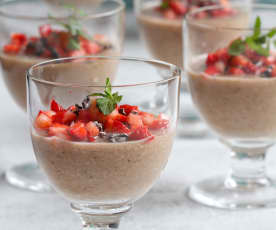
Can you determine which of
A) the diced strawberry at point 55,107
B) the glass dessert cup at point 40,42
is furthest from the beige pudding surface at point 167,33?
the diced strawberry at point 55,107

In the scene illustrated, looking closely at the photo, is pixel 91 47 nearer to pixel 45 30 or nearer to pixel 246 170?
pixel 45 30

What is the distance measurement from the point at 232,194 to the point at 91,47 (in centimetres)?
68

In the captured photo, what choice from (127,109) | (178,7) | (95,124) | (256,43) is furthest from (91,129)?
(178,7)

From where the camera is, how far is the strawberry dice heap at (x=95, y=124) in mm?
1668

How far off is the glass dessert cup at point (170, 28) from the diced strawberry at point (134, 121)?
3.85 feet

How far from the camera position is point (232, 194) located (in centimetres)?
229

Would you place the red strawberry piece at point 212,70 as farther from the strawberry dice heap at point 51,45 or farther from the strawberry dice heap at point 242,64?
the strawberry dice heap at point 51,45

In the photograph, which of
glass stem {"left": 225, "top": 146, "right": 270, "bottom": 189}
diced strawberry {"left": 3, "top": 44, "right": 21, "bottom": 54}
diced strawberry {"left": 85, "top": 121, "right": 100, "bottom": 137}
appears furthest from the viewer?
diced strawberry {"left": 3, "top": 44, "right": 21, "bottom": 54}

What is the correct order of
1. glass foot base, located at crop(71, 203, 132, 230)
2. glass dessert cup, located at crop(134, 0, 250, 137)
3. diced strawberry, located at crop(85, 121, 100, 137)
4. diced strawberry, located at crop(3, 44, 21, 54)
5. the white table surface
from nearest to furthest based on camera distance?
diced strawberry, located at crop(85, 121, 100, 137) → glass foot base, located at crop(71, 203, 132, 230) → the white table surface → diced strawberry, located at crop(3, 44, 21, 54) → glass dessert cup, located at crop(134, 0, 250, 137)

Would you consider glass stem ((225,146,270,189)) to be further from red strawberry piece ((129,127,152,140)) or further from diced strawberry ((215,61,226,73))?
red strawberry piece ((129,127,152,140))

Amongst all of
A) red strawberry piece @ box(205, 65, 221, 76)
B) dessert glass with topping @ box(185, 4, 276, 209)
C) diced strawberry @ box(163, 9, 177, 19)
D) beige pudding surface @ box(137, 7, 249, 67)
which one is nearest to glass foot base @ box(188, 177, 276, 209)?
dessert glass with topping @ box(185, 4, 276, 209)

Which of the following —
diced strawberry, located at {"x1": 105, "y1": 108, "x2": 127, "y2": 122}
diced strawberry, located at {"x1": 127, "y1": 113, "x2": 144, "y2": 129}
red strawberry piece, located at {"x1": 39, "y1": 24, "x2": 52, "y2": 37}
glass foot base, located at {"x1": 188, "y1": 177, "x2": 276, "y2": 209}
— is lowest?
glass foot base, located at {"x1": 188, "y1": 177, "x2": 276, "y2": 209}

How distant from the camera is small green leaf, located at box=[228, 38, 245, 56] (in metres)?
2.15

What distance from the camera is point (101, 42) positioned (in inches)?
97.8
